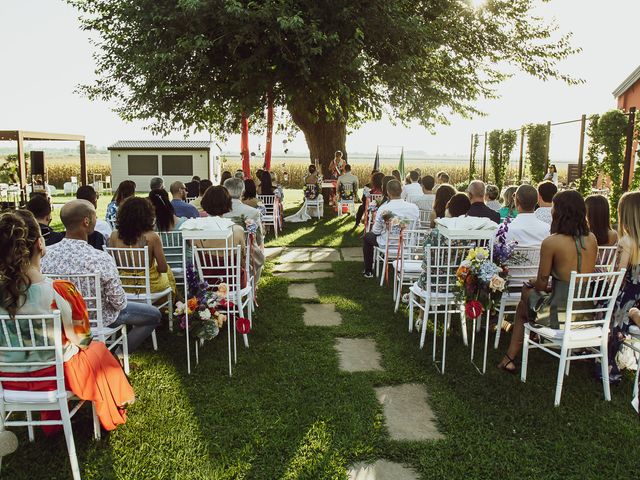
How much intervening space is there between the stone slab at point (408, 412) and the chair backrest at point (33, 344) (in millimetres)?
2083

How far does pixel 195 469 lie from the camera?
123 inches

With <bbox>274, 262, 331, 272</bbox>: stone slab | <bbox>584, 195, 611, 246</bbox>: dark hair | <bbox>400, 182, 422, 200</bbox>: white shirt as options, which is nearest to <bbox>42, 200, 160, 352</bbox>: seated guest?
<bbox>584, 195, 611, 246</bbox>: dark hair

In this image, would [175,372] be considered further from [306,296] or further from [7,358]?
[306,296]

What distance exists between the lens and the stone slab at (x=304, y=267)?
8.39m

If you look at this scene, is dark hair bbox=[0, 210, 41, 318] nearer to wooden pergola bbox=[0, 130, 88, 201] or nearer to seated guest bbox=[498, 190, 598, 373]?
seated guest bbox=[498, 190, 598, 373]

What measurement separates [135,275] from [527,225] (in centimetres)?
365

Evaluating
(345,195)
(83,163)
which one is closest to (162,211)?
(345,195)

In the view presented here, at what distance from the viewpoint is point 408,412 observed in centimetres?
384

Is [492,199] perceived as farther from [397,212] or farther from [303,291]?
[303,291]

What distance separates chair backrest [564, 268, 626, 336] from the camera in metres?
3.81

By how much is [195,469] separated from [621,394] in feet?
10.4

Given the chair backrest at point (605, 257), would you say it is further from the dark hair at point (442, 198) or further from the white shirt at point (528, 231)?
the dark hair at point (442, 198)

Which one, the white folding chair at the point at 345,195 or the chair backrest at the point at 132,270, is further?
the white folding chair at the point at 345,195

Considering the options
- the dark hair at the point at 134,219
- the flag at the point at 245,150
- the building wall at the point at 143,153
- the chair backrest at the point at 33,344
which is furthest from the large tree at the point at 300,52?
the building wall at the point at 143,153
